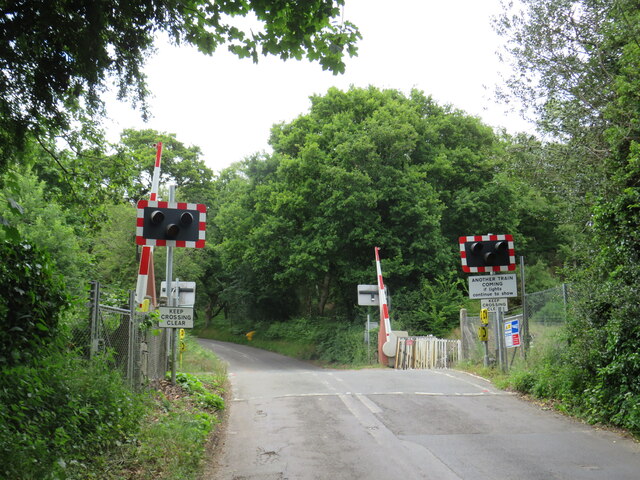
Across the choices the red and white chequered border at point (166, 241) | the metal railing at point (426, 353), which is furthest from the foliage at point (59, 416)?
the metal railing at point (426, 353)

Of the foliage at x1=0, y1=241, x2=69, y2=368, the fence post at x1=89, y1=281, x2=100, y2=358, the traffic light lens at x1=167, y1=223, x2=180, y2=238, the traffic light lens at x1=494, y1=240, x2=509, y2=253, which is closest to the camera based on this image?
the foliage at x1=0, y1=241, x2=69, y2=368

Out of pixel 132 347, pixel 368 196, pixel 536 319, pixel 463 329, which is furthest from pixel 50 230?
pixel 536 319

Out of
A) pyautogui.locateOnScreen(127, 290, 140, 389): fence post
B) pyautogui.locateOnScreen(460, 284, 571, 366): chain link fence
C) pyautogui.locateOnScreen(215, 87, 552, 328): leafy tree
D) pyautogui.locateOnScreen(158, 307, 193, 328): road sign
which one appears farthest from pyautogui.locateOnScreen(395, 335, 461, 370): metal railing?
pyautogui.locateOnScreen(127, 290, 140, 389): fence post

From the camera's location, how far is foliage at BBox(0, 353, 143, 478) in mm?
4688

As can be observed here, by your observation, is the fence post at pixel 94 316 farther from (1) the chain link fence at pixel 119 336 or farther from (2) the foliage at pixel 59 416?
(2) the foliage at pixel 59 416

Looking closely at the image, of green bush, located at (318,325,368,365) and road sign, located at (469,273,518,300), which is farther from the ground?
road sign, located at (469,273,518,300)

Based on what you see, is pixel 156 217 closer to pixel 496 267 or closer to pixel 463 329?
pixel 496 267

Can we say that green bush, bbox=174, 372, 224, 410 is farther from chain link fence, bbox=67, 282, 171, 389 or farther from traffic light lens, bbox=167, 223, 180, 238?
traffic light lens, bbox=167, 223, 180, 238

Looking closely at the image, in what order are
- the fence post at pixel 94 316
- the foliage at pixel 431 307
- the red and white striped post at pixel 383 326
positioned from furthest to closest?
the foliage at pixel 431 307, the red and white striped post at pixel 383 326, the fence post at pixel 94 316

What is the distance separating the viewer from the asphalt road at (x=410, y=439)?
6641mm

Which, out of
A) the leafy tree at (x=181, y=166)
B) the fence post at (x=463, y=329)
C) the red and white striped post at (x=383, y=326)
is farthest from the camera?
the leafy tree at (x=181, y=166)

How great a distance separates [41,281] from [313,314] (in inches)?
1401

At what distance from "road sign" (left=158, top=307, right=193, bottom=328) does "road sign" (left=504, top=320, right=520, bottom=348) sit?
7475 mm

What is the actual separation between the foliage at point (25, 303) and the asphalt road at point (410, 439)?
2.42 m
